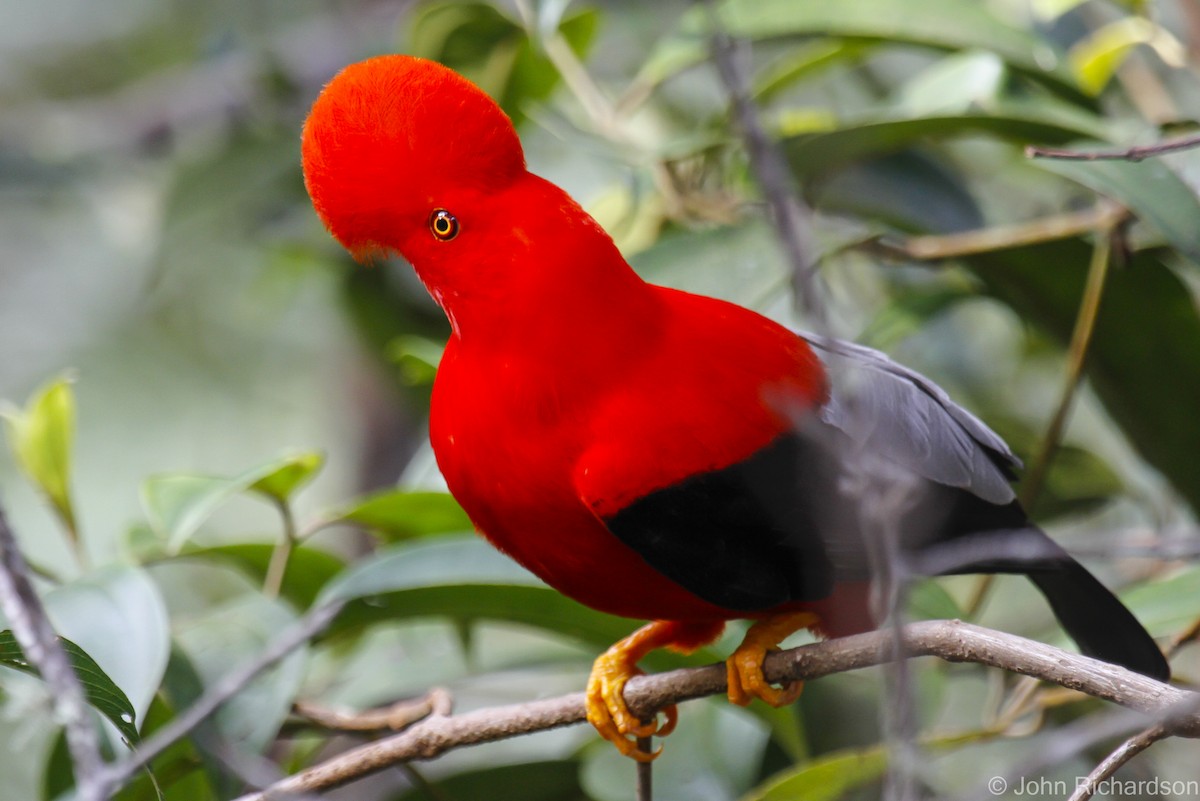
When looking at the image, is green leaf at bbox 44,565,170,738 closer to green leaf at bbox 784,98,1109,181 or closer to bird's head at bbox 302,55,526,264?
bird's head at bbox 302,55,526,264

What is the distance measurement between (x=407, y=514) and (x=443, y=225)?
77 centimetres

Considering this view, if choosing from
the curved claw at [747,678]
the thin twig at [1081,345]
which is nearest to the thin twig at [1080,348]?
the thin twig at [1081,345]

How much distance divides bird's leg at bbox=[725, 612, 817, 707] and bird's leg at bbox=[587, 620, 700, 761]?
141mm

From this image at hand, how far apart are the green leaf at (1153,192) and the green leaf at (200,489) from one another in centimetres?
117

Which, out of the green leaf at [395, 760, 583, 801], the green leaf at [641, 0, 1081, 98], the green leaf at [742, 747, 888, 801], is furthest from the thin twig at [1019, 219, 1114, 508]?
the green leaf at [395, 760, 583, 801]

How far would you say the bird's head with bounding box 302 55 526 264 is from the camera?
4.25 feet

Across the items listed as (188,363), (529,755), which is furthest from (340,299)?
(188,363)

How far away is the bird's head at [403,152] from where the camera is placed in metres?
1.30

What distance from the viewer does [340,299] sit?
3064 millimetres

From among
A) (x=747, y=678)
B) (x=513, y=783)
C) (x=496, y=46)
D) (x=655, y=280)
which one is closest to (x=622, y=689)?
(x=747, y=678)

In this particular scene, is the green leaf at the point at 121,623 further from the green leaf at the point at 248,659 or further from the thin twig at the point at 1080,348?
the thin twig at the point at 1080,348

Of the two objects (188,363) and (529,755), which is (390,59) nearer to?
(529,755)

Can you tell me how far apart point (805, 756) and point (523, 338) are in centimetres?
87

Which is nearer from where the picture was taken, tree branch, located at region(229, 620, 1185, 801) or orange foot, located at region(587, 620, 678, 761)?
tree branch, located at region(229, 620, 1185, 801)
